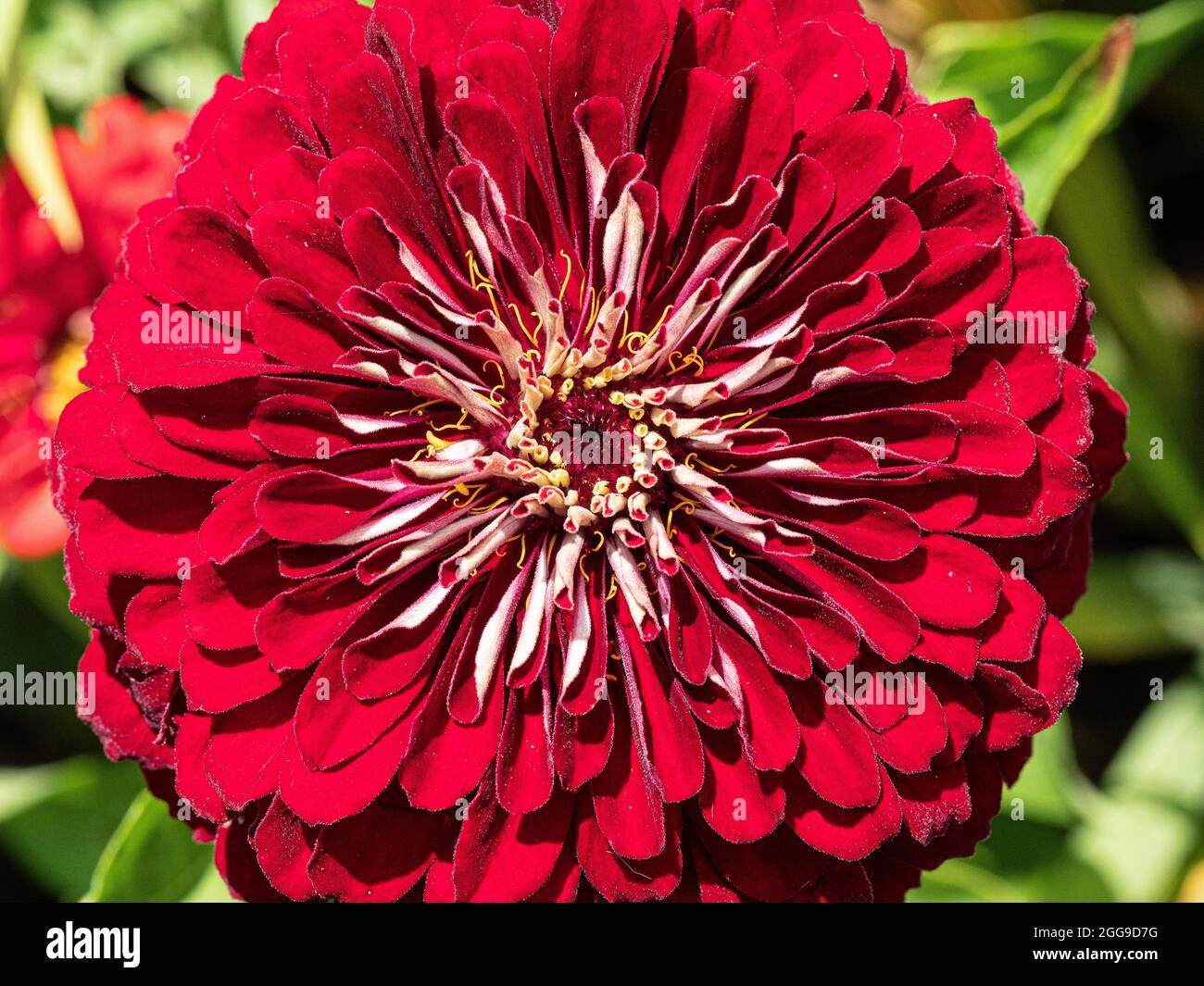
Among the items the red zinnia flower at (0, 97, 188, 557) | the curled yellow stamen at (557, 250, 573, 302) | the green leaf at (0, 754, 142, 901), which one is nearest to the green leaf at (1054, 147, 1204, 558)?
the curled yellow stamen at (557, 250, 573, 302)

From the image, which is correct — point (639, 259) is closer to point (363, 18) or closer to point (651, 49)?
point (651, 49)

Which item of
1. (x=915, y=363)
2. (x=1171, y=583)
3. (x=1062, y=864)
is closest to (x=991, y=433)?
(x=915, y=363)

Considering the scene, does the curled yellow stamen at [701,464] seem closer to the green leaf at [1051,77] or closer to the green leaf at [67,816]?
the green leaf at [1051,77]

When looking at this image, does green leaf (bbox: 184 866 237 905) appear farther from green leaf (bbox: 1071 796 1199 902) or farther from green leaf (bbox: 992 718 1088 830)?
green leaf (bbox: 1071 796 1199 902)

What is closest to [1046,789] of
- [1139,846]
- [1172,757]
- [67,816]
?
[1139,846]

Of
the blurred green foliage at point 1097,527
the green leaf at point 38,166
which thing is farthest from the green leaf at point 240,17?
the green leaf at point 38,166

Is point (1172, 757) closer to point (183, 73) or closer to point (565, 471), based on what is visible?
point (565, 471)

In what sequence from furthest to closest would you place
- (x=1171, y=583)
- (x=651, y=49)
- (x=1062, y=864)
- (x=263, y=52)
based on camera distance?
(x=1171, y=583), (x=1062, y=864), (x=263, y=52), (x=651, y=49)
